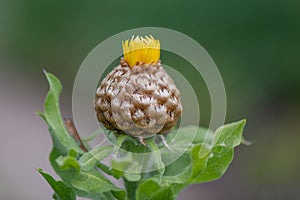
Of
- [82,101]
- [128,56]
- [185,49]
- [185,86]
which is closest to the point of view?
[128,56]

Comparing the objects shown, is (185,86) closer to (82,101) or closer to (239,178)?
(82,101)

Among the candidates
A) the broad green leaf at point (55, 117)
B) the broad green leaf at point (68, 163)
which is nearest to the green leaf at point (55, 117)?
the broad green leaf at point (55, 117)

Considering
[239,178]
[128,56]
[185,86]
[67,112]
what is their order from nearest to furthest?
1. [128,56]
2. [185,86]
3. [239,178]
4. [67,112]

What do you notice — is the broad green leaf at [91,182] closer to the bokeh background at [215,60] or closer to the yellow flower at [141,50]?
the yellow flower at [141,50]

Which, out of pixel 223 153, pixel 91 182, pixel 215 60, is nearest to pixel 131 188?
pixel 91 182

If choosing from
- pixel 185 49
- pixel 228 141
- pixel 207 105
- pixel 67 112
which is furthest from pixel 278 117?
pixel 228 141

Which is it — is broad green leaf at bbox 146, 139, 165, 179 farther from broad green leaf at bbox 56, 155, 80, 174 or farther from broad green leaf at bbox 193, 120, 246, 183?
broad green leaf at bbox 56, 155, 80, 174
